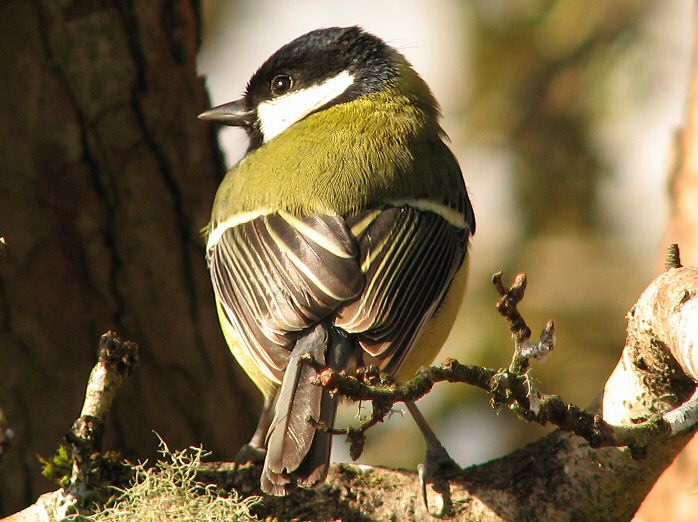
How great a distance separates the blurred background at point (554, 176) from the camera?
3982 mm

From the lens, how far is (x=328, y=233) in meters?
2.62

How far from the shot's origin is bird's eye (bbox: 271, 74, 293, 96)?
3451 millimetres

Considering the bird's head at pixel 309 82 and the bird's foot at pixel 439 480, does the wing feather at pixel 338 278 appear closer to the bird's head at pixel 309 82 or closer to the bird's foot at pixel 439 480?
the bird's foot at pixel 439 480

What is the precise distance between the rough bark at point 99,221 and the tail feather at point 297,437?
88cm

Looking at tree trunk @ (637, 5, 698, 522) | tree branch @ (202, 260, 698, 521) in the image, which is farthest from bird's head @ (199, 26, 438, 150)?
tree branch @ (202, 260, 698, 521)

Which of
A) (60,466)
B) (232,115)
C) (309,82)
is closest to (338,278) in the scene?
(60,466)

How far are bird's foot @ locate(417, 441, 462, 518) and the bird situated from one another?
135mm

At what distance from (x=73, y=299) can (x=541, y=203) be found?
202cm

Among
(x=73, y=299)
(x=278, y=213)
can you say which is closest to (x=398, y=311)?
(x=278, y=213)

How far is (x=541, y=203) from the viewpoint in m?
4.18

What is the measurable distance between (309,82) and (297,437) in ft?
5.40

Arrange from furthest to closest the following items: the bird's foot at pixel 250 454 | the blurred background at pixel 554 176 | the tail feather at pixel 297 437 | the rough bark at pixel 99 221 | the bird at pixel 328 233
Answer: the blurred background at pixel 554 176
the rough bark at pixel 99 221
the bird's foot at pixel 250 454
the bird at pixel 328 233
the tail feather at pixel 297 437

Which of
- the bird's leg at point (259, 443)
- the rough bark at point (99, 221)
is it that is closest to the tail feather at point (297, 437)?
the bird's leg at point (259, 443)

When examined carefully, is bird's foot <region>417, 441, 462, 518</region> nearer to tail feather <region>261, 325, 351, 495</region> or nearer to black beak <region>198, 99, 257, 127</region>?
tail feather <region>261, 325, 351, 495</region>
